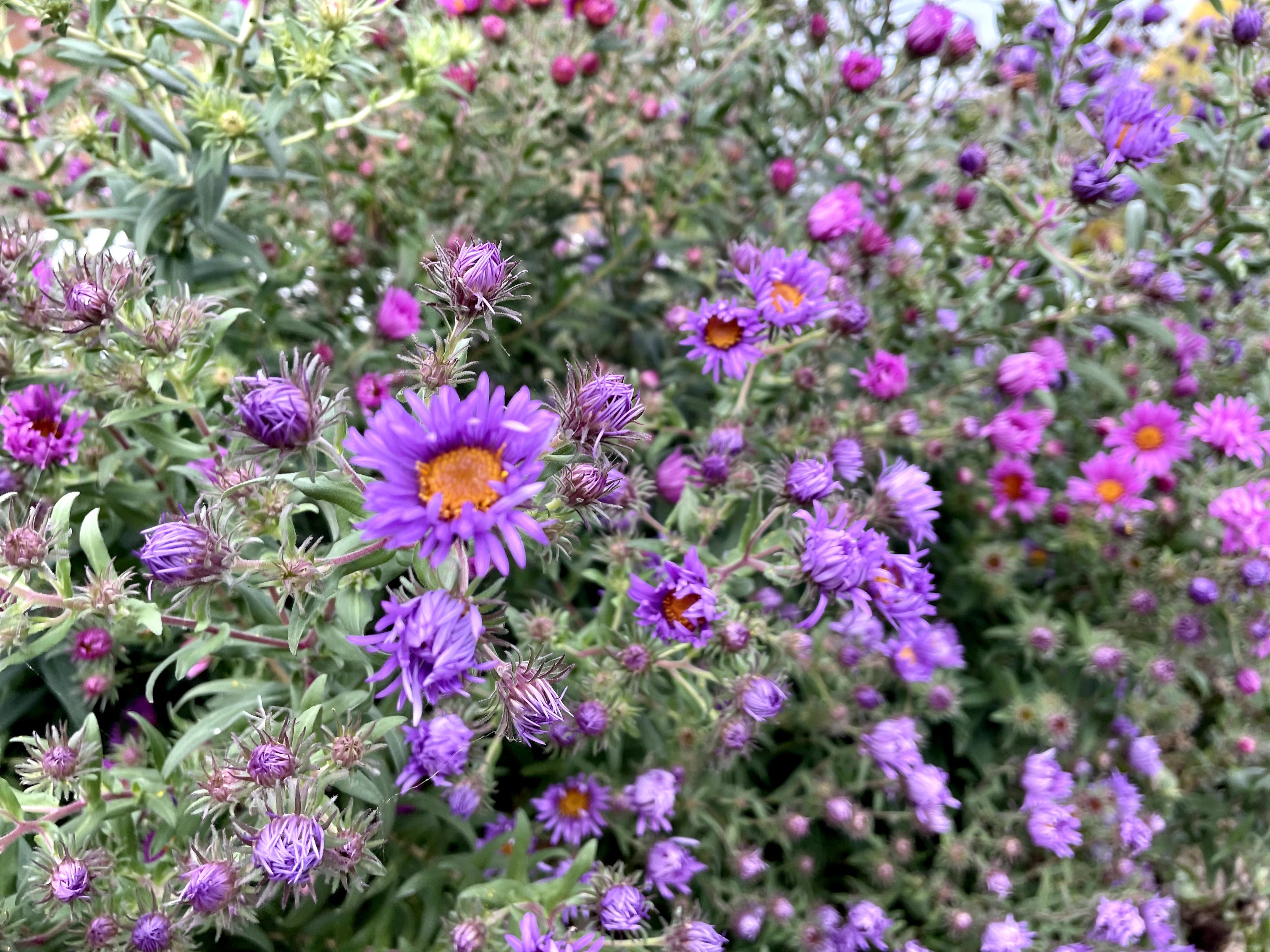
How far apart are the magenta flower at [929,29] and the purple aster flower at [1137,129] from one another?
400 millimetres

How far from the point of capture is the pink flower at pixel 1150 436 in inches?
83.6

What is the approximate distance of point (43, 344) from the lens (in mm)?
1369

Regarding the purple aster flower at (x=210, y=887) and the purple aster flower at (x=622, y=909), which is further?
the purple aster flower at (x=622, y=909)

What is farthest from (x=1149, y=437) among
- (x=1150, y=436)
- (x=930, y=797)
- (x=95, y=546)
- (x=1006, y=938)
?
(x=95, y=546)

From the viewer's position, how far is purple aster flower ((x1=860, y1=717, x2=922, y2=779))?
5.73 feet

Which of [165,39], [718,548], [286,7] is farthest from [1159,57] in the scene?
[165,39]

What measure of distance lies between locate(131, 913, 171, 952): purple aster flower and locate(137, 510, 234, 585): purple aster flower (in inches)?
18.1

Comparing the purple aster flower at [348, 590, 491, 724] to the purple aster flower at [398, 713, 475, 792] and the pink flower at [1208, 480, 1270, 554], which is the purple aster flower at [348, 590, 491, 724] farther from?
the pink flower at [1208, 480, 1270, 554]

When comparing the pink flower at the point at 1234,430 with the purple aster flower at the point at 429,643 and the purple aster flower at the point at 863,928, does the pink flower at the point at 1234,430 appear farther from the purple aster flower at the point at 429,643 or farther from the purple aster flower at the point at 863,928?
the purple aster flower at the point at 429,643

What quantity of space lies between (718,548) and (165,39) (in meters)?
1.51

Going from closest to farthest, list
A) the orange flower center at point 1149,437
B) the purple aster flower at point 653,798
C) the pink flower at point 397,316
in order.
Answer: the purple aster flower at point 653,798
the pink flower at point 397,316
the orange flower center at point 1149,437

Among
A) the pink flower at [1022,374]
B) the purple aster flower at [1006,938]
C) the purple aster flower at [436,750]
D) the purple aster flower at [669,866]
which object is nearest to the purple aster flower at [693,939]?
the purple aster flower at [669,866]

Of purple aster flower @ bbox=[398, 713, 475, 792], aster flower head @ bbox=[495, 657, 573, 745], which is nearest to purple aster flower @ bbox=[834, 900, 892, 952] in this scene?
purple aster flower @ bbox=[398, 713, 475, 792]

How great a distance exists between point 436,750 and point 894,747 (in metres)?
1.03
